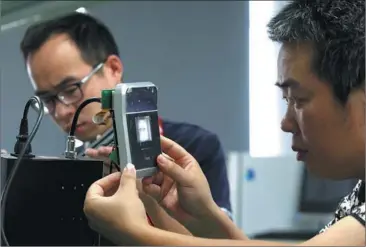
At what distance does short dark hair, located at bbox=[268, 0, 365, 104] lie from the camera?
74cm

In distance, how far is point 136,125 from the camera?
31.6 inches

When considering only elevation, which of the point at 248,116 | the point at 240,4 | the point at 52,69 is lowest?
the point at 248,116

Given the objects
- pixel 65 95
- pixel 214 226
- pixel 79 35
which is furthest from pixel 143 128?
pixel 79 35

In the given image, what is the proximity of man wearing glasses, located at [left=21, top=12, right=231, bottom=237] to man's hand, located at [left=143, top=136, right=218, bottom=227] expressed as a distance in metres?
0.25

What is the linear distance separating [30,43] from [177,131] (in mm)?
409

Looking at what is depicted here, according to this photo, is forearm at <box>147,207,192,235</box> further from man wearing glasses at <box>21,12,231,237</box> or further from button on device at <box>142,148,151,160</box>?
man wearing glasses at <box>21,12,231,237</box>

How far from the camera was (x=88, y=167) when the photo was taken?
0.87 metres

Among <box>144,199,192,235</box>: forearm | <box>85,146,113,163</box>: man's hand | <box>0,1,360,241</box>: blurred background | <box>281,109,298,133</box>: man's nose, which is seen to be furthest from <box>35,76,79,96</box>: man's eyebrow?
<box>0,1,360,241</box>: blurred background

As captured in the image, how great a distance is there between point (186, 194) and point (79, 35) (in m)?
0.61

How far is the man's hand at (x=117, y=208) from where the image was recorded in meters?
0.72

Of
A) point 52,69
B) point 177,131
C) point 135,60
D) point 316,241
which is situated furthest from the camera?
point 135,60

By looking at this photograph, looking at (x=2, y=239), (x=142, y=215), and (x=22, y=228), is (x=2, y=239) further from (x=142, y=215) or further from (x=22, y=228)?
(x=142, y=215)

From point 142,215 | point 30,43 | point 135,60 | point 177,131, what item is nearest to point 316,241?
point 142,215

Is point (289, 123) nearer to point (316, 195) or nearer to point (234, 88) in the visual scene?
point (316, 195)
